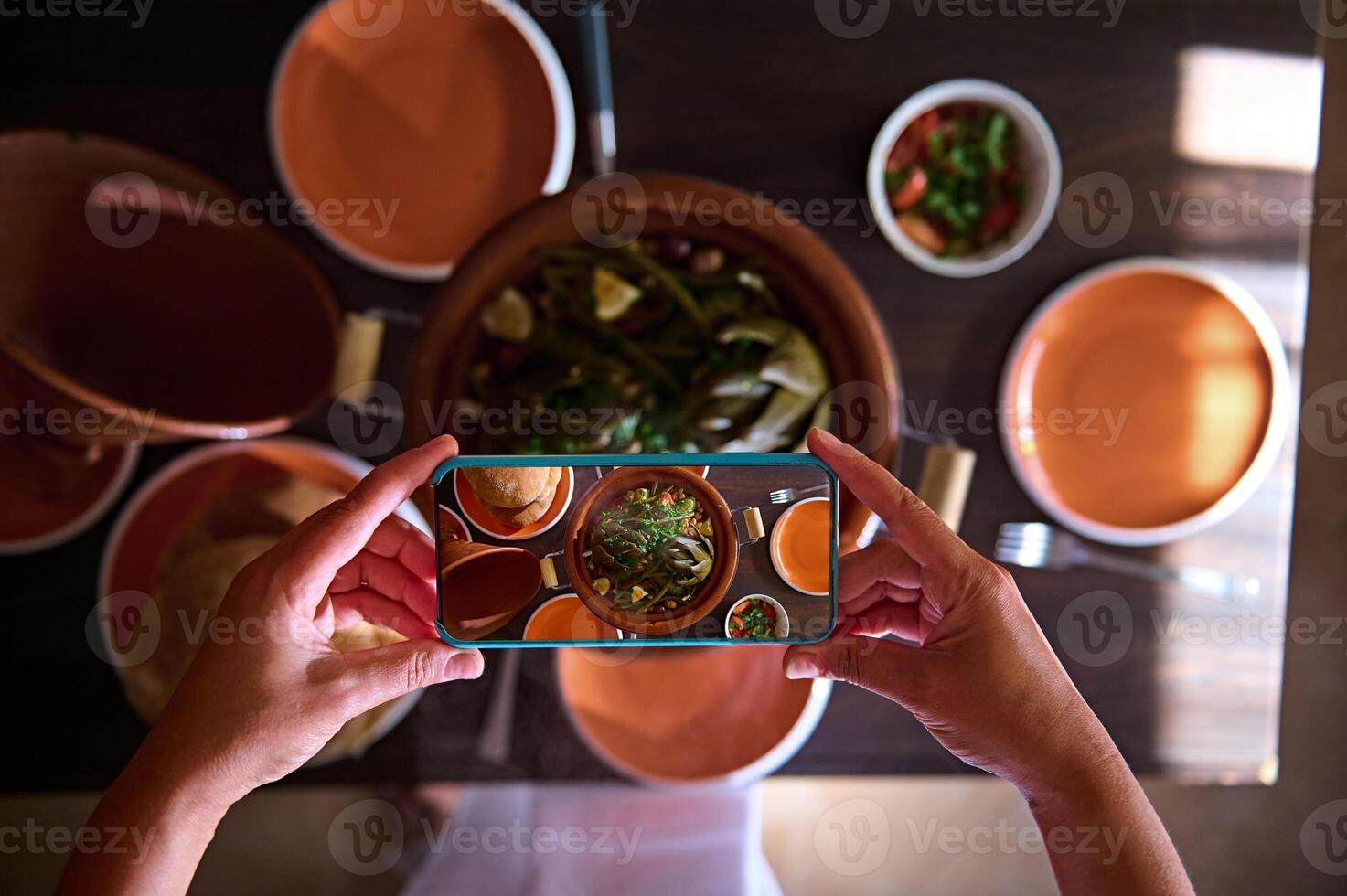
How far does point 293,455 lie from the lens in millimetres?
1070

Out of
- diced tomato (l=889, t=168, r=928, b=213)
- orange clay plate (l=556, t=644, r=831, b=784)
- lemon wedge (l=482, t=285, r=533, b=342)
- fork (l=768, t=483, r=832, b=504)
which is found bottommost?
orange clay plate (l=556, t=644, r=831, b=784)

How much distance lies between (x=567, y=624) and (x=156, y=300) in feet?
2.77

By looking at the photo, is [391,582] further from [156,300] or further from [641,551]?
[156,300]

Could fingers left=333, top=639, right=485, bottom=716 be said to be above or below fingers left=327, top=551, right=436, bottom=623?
below

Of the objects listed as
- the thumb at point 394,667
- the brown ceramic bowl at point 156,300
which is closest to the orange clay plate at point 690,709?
the thumb at point 394,667

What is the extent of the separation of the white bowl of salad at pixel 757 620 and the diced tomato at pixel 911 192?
680mm

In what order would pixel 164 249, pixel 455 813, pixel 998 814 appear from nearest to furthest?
pixel 164 249 → pixel 455 813 → pixel 998 814

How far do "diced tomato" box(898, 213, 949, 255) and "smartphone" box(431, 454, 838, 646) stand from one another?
0.56 metres

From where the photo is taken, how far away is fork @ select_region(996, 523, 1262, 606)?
1.14 metres

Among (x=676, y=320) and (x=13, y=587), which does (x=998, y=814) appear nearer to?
(x=676, y=320)

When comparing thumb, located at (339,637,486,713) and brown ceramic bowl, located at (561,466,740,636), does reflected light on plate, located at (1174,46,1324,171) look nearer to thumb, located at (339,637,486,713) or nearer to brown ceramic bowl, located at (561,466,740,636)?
brown ceramic bowl, located at (561,466,740,636)

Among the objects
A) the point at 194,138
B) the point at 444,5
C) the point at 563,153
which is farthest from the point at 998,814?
the point at 194,138

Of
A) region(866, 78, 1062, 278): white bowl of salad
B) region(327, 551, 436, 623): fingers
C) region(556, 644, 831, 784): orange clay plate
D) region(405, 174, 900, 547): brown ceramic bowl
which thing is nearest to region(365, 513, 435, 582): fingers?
region(327, 551, 436, 623): fingers

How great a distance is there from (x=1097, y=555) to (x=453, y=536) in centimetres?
95
